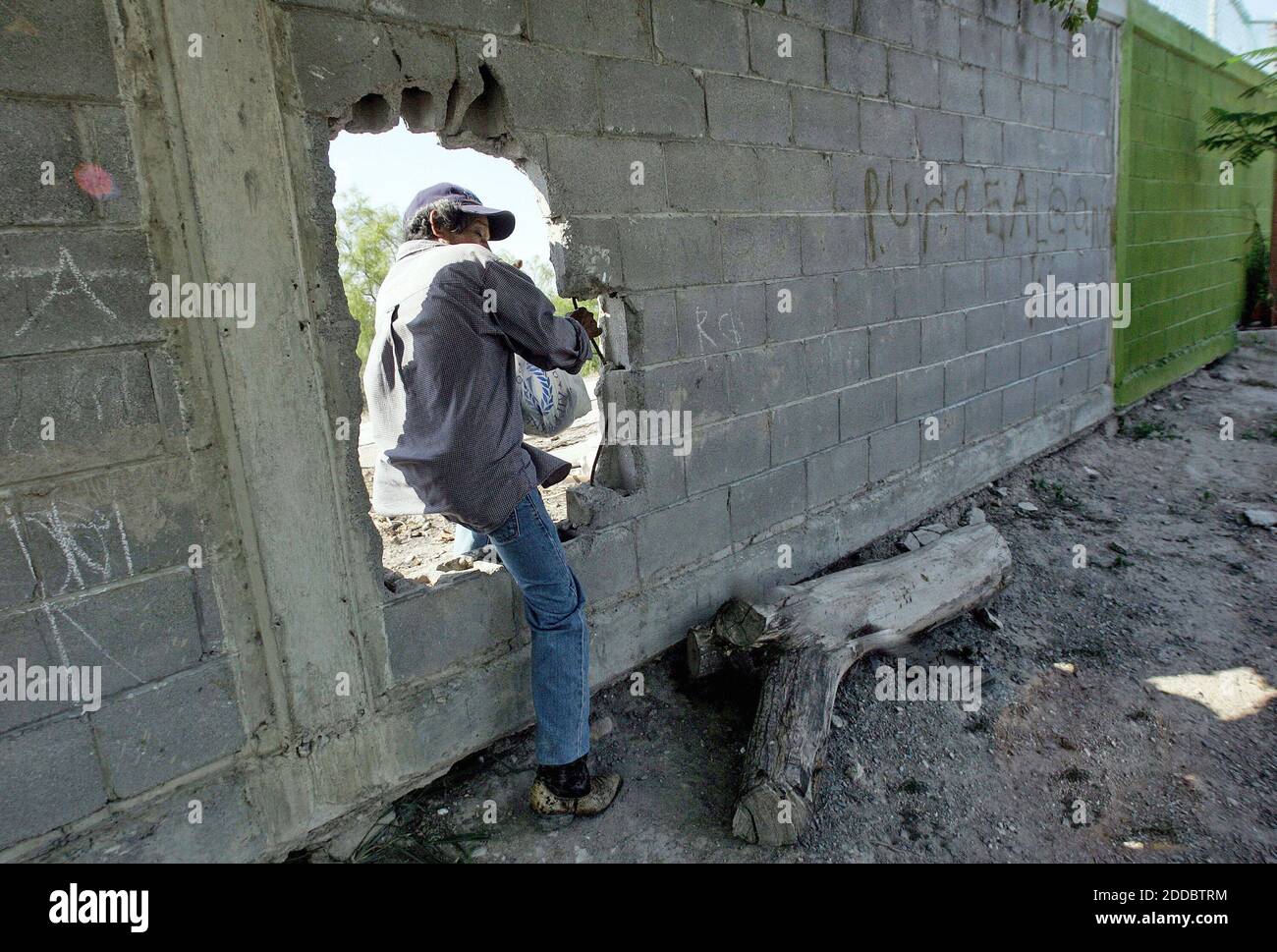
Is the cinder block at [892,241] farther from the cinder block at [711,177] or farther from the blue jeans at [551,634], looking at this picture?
the blue jeans at [551,634]

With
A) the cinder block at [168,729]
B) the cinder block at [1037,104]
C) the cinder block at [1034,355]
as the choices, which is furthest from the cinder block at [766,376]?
the cinder block at [1037,104]

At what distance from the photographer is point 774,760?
280 centimetres

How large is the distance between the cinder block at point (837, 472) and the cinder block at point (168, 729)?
273 centimetres

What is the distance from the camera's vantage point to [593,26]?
2.98 m

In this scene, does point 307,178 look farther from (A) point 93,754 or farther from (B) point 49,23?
(A) point 93,754

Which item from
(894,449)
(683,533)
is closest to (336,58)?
(683,533)

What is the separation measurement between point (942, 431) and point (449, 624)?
3.43 metres

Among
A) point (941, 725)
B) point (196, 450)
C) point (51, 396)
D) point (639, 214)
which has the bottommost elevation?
point (941, 725)

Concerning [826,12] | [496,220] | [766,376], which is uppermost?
[826,12]

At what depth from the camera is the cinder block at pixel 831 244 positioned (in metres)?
3.91

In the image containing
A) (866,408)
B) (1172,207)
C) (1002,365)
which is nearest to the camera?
(866,408)

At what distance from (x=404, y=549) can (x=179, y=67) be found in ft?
8.32

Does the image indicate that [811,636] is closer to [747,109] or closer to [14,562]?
[747,109]

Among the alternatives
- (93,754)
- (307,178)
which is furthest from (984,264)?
(93,754)
